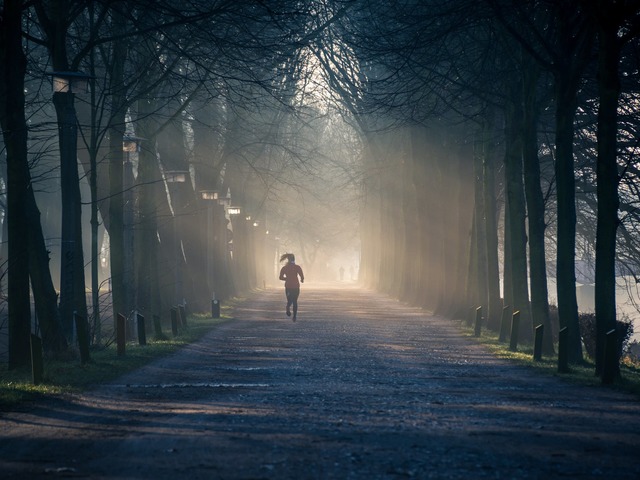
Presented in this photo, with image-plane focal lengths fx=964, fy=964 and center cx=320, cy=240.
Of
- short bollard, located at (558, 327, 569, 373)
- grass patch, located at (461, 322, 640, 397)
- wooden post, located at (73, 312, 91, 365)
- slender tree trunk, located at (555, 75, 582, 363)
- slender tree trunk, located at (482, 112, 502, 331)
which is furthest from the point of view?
slender tree trunk, located at (482, 112, 502, 331)

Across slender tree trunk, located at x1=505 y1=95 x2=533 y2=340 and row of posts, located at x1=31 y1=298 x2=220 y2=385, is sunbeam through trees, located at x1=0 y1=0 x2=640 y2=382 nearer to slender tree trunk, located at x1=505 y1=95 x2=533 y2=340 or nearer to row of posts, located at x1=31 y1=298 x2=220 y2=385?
slender tree trunk, located at x1=505 y1=95 x2=533 y2=340

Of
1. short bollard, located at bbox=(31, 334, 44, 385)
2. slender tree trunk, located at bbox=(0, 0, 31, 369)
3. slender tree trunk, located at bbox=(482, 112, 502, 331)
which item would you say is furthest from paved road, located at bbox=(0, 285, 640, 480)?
slender tree trunk, located at bbox=(482, 112, 502, 331)

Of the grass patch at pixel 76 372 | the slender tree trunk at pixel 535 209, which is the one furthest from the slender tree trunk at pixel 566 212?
the grass patch at pixel 76 372

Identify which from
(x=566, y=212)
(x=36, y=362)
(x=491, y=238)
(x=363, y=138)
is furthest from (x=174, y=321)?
(x=363, y=138)

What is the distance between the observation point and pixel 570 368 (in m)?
15.4

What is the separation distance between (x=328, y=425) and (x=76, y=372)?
19.1ft

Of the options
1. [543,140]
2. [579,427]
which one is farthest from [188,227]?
[579,427]

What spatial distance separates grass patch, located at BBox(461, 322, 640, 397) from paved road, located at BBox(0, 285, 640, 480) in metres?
0.47

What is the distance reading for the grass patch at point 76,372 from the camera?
11.4 meters

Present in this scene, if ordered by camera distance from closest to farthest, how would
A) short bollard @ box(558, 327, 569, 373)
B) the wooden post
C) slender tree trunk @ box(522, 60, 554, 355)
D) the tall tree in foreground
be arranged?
the tall tree in foreground, the wooden post, short bollard @ box(558, 327, 569, 373), slender tree trunk @ box(522, 60, 554, 355)

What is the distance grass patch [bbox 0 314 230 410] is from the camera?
11.4m

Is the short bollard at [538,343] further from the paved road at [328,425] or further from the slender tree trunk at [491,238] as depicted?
the slender tree trunk at [491,238]

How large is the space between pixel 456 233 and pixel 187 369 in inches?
737

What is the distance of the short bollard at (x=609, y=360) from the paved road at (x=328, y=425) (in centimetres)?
52
